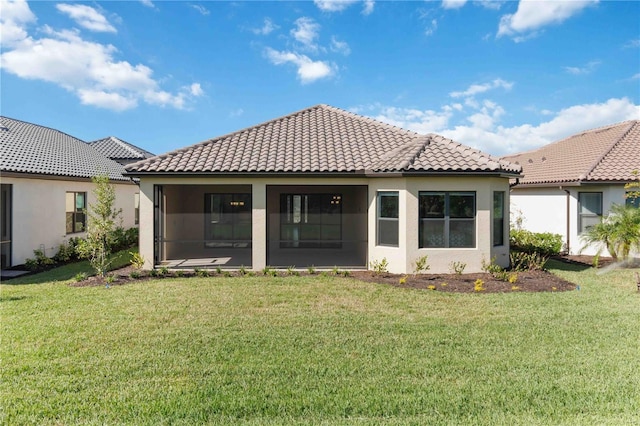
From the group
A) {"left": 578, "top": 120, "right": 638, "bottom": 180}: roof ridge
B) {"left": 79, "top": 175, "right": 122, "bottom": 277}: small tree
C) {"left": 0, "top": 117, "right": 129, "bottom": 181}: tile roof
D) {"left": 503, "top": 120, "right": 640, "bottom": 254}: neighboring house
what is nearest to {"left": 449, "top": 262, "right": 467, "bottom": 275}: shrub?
{"left": 503, "top": 120, "right": 640, "bottom": 254}: neighboring house

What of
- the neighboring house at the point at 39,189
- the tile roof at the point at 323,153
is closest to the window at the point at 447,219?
the tile roof at the point at 323,153

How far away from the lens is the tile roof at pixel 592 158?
15.6m

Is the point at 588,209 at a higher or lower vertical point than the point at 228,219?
higher

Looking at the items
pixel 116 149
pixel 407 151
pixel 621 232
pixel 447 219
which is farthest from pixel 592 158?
pixel 116 149

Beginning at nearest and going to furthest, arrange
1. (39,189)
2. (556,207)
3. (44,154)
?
(39,189) → (44,154) → (556,207)

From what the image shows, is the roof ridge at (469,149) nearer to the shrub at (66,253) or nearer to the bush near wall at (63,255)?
the bush near wall at (63,255)

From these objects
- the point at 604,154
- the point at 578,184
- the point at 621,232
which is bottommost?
the point at 621,232

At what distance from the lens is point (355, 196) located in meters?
15.7

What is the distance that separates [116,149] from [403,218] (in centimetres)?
2695

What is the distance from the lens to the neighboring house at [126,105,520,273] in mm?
11734

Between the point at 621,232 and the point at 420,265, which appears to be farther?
the point at 621,232

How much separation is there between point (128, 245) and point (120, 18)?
10523 mm

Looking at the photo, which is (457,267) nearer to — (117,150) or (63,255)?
(63,255)

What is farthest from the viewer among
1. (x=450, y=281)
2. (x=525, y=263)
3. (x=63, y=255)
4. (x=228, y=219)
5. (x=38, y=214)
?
(x=228, y=219)
